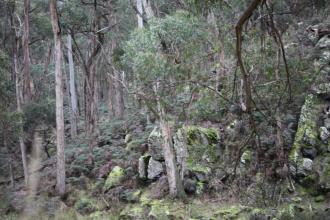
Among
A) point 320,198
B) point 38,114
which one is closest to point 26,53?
point 38,114

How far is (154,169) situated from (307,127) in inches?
182

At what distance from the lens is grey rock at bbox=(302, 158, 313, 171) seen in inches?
403

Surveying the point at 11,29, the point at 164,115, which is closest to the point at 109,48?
the point at 11,29

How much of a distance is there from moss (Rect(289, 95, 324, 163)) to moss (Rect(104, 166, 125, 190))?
220 inches

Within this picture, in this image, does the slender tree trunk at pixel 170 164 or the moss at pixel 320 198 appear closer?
the moss at pixel 320 198

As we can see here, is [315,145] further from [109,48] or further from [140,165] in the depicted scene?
[109,48]

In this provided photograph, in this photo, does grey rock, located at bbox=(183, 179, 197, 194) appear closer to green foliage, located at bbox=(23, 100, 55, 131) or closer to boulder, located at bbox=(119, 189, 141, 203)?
boulder, located at bbox=(119, 189, 141, 203)

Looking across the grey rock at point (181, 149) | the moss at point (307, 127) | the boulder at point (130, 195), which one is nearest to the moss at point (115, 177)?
the boulder at point (130, 195)

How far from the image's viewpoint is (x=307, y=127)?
10.8m

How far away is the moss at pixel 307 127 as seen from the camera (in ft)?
34.5

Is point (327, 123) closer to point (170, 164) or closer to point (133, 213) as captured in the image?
point (170, 164)

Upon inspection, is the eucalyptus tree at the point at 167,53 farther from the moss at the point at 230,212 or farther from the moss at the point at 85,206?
the moss at the point at 85,206

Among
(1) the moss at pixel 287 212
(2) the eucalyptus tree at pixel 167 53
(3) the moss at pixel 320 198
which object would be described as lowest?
(3) the moss at pixel 320 198

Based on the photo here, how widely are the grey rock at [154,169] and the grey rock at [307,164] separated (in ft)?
14.0
